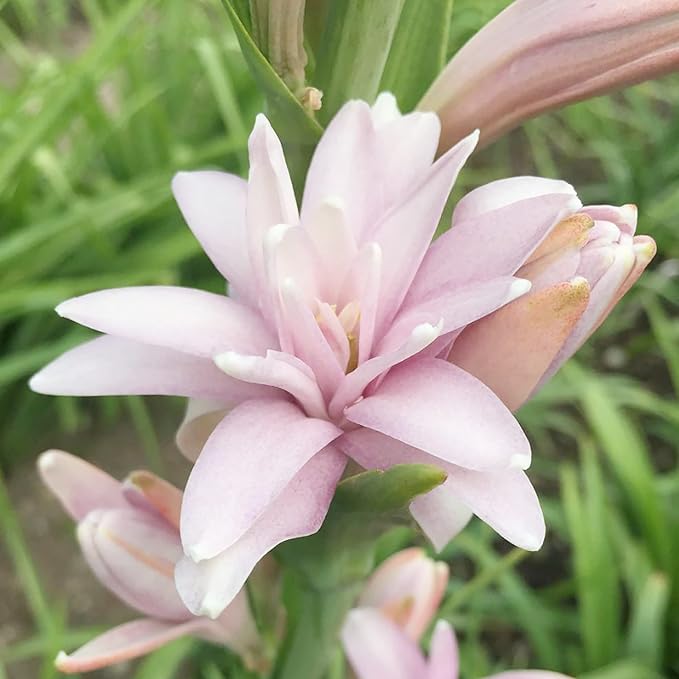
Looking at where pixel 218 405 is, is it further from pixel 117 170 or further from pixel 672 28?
pixel 117 170

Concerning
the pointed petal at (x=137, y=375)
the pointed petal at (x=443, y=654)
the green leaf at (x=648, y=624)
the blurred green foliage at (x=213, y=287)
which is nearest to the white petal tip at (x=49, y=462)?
the pointed petal at (x=137, y=375)

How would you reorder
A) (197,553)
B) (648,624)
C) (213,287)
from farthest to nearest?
(213,287), (648,624), (197,553)

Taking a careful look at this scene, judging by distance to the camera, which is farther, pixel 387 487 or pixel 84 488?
pixel 84 488

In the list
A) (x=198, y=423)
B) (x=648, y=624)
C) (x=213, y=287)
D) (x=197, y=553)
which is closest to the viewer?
(x=197, y=553)

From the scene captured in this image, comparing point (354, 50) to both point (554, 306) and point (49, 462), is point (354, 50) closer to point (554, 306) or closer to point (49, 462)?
point (554, 306)

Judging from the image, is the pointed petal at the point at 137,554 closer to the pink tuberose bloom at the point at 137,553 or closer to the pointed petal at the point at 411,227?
the pink tuberose bloom at the point at 137,553

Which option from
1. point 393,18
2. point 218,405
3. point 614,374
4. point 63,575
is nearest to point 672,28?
point 393,18

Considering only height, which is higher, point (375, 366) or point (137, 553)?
point (375, 366)

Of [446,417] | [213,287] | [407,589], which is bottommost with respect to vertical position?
[213,287]

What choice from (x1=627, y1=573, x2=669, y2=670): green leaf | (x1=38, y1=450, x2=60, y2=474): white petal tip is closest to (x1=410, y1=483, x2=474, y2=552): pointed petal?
(x1=38, y1=450, x2=60, y2=474): white petal tip

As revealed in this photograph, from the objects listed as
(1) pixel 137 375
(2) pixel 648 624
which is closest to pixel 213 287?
(2) pixel 648 624
